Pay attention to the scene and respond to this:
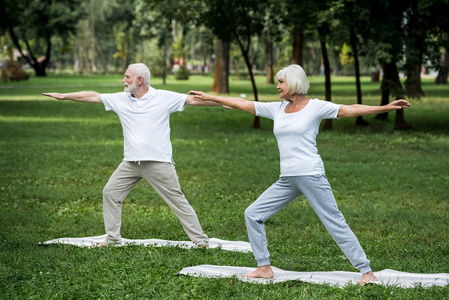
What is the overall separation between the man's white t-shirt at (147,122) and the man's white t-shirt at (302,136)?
167cm

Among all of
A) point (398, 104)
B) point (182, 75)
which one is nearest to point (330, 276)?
point (398, 104)

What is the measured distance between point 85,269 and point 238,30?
16.0 metres

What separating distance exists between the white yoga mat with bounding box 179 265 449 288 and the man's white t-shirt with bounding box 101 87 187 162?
1431mm

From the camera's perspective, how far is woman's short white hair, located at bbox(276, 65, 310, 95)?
582 cm

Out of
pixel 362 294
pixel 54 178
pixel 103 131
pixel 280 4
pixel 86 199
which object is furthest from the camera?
pixel 103 131

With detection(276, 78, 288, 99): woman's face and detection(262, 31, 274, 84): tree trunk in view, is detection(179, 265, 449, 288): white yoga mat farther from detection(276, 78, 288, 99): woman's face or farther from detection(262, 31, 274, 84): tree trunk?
detection(262, 31, 274, 84): tree trunk

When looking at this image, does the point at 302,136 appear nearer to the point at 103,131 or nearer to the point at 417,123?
the point at 103,131

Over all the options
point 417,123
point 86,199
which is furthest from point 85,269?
point 417,123

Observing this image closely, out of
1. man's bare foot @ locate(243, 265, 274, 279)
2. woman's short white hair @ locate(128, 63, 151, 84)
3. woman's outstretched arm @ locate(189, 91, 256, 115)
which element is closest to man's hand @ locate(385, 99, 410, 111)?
woman's outstretched arm @ locate(189, 91, 256, 115)

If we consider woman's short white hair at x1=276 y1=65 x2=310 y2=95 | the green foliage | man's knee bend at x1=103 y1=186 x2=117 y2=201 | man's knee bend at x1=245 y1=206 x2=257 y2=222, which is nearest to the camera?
woman's short white hair at x1=276 y1=65 x2=310 y2=95

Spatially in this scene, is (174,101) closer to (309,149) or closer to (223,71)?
(309,149)

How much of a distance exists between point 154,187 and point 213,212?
250cm

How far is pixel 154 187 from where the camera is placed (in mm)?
7414

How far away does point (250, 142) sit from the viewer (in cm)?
1862
